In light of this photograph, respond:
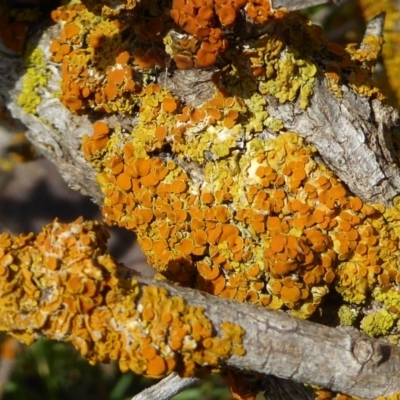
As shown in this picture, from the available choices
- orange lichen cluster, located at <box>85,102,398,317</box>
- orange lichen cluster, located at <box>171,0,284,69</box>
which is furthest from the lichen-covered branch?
orange lichen cluster, located at <box>171,0,284,69</box>

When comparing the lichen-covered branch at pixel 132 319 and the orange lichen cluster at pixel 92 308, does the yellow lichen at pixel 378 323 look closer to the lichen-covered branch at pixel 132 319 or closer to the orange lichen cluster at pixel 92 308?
the lichen-covered branch at pixel 132 319

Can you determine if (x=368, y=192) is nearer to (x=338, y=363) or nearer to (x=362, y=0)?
(x=338, y=363)

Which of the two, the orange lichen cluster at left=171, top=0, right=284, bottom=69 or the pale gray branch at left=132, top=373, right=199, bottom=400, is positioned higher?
the orange lichen cluster at left=171, top=0, right=284, bottom=69

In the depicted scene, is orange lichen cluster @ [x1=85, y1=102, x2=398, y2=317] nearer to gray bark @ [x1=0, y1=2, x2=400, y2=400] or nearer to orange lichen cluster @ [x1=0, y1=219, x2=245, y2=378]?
gray bark @ [x1=0, y1=2, x2=400, y2=400]

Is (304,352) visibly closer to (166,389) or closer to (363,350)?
(363,350)

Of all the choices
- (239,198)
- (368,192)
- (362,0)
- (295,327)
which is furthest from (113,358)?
(362,0)

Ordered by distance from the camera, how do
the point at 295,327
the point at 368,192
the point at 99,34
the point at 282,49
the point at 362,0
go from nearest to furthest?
the point at 295,327, the point at 282,49, the point at 368,192, the point at 99,34, the point at 362,0

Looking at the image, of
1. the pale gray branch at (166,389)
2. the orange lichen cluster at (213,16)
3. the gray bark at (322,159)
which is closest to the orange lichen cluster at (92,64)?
the gray bark at (322,159)

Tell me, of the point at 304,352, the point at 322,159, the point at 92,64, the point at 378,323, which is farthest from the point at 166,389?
the point at 92,64
